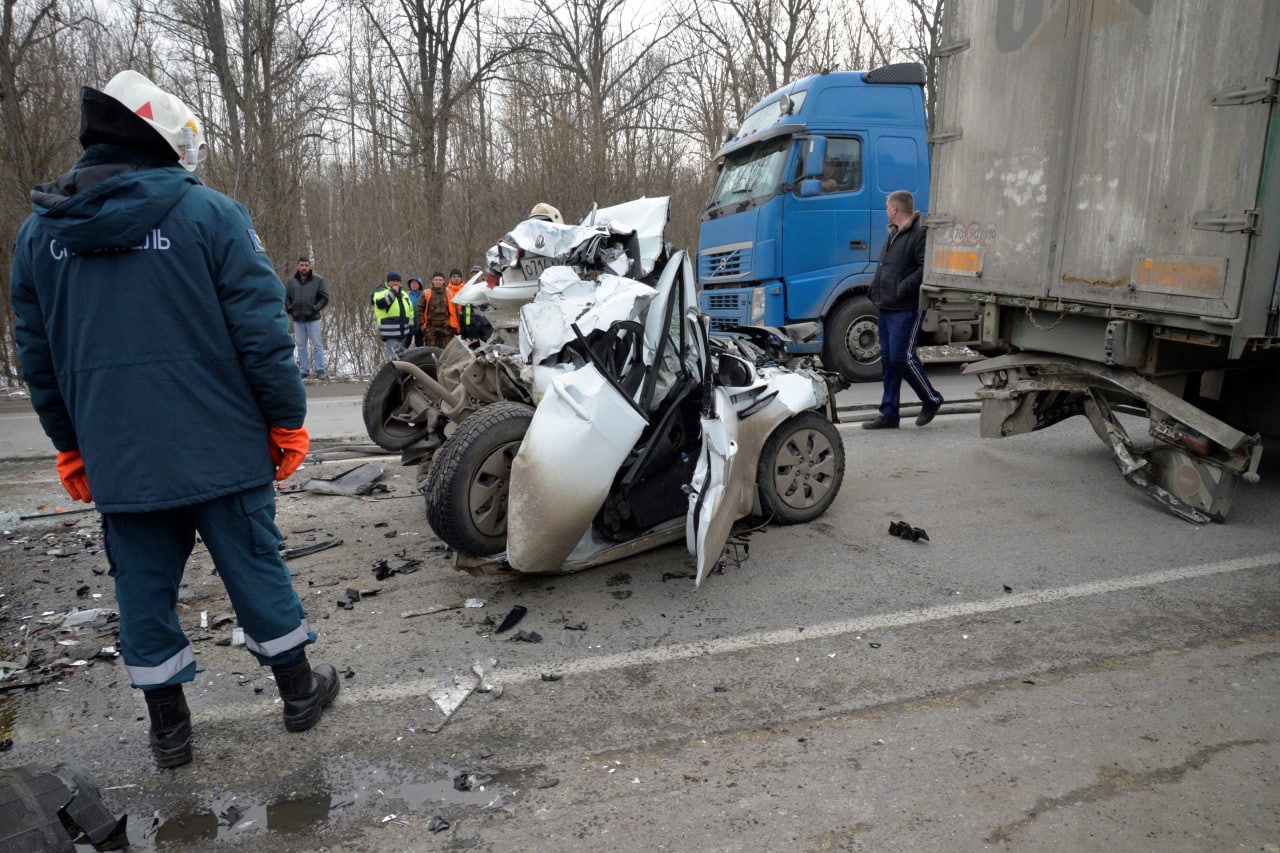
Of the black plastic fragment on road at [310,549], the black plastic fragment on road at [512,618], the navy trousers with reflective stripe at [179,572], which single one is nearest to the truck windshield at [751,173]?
the black plastic fragment on road at [310,549]

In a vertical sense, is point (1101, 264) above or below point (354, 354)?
above

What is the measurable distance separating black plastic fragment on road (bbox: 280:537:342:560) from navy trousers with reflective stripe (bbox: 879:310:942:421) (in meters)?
4.90

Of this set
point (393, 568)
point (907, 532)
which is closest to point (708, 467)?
point (907, 532)

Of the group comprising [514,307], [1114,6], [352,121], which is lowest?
[514,307]

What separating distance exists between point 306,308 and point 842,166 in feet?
27.5

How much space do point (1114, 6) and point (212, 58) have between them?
17.2 metres

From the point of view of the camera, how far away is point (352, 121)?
20562mm

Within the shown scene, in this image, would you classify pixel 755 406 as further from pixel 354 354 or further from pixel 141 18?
pixel 141 18

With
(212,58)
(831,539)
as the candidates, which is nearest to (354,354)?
(212,58)

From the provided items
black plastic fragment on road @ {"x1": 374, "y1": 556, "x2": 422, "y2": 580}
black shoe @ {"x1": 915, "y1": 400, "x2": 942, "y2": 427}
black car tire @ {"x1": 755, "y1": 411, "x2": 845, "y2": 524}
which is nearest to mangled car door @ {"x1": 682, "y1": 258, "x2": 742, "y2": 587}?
black car tire @ {"x1": 755, "y1": 411, "x2": 845, "y2": 524}

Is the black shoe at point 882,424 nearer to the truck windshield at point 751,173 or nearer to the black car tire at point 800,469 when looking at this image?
the black car tire at point 800,469

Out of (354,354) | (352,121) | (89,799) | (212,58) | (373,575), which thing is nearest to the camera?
(89,799)

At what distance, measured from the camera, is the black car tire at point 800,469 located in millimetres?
5023

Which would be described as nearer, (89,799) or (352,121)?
(89,799)
